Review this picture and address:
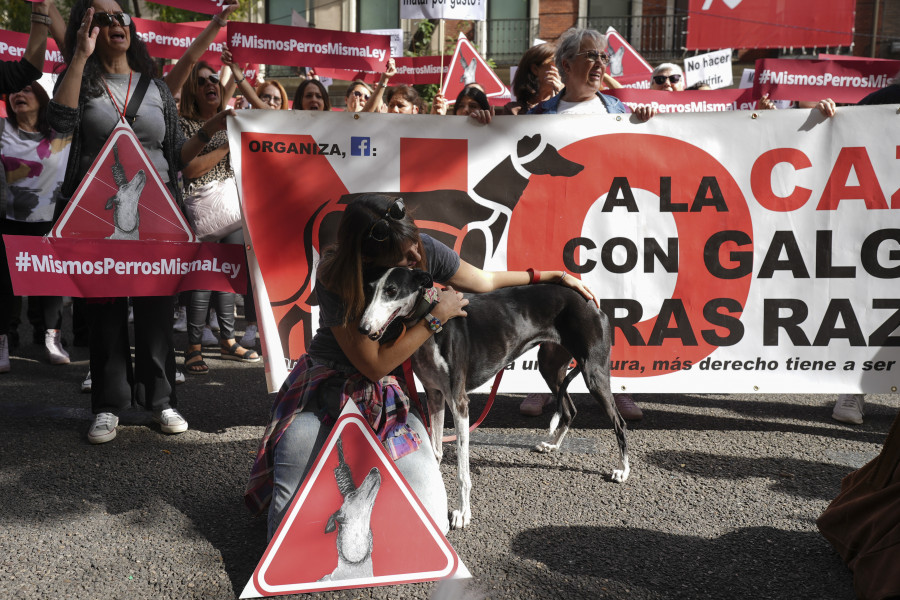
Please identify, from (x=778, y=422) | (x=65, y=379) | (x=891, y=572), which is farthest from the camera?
(x=65, y=379)

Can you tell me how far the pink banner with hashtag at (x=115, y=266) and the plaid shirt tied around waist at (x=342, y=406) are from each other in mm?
1253

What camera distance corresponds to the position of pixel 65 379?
537 centimetres

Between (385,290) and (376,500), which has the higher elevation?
(385,290)

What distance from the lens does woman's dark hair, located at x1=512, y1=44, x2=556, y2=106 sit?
5.50 m

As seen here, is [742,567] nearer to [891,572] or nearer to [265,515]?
[891,572]

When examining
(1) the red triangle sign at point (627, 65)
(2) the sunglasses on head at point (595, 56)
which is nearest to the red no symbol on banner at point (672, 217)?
(2) the sunglasses on head at point (595, 56)

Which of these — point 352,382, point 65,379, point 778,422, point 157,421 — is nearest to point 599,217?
point 778,422

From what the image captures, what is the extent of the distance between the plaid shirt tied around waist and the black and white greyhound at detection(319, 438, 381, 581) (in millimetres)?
260

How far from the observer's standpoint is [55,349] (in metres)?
5.88

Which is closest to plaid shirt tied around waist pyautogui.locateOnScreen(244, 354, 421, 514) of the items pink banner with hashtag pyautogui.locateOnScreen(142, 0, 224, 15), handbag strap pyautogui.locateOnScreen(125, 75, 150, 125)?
handbag strap pyautogui.locateOnScreen(125, 75, 150, 125)

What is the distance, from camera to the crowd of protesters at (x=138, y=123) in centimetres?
375

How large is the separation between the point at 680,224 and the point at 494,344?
1.64 meters

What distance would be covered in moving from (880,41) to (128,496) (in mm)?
23269

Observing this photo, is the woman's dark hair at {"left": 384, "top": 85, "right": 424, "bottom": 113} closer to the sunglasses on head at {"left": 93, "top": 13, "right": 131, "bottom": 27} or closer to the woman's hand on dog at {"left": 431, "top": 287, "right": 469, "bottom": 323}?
the sunglasses on head at {"left": 93, "top": 13, "right": 131, "bottom": 27}
